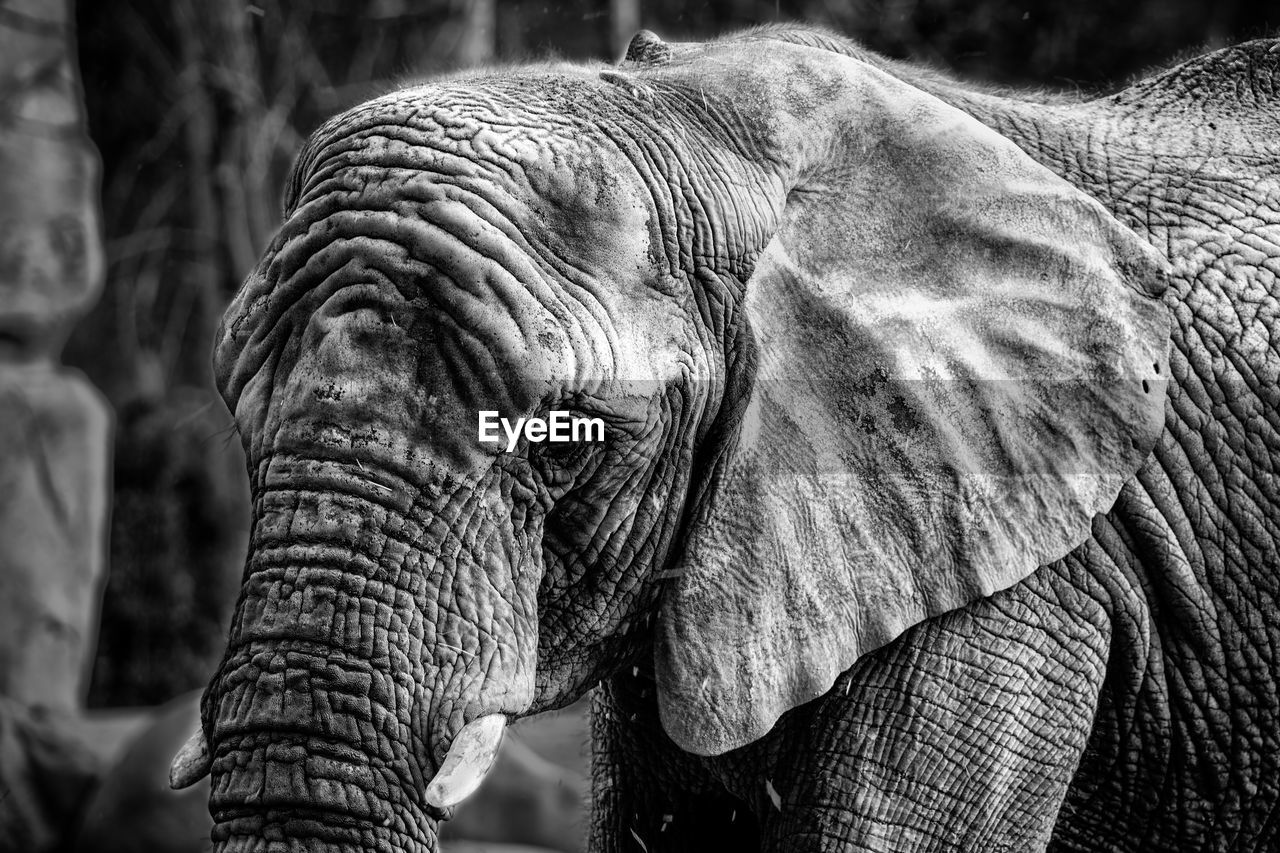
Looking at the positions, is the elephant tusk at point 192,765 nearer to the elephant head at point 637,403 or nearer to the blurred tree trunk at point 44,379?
the elephant head at point 637,403

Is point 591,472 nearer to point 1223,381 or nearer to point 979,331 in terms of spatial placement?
point 979,331

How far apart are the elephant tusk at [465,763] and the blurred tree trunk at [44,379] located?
252 inches

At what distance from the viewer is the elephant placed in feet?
7.69

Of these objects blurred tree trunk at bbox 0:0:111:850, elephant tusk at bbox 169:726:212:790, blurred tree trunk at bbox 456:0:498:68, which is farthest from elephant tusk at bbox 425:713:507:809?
blurred tree trunk at bbox 456:0:498:68

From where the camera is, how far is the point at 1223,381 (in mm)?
3066

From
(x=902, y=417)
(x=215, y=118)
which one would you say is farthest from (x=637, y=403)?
(x=215, y=118)

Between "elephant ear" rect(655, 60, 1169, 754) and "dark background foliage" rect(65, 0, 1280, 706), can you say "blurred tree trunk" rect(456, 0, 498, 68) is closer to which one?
"dark background foliage" rect(65, 0, 1280, 706)

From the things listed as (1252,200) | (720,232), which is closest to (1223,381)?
(1252,200)

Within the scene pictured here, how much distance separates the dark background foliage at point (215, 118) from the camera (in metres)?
9.31

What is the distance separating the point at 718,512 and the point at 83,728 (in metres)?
5.36

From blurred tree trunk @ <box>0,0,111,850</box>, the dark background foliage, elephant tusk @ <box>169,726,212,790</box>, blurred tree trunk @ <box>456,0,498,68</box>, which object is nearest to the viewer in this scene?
elephant tusk @ <box>169,726,212,790</box>

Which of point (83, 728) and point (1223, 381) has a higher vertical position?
point (1223, 381)

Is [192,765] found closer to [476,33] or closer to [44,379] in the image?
[44,379]

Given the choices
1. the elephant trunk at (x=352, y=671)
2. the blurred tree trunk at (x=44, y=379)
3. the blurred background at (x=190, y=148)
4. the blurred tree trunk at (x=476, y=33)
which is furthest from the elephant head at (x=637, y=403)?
the blurred tree trunk at (x=476, y=33)
